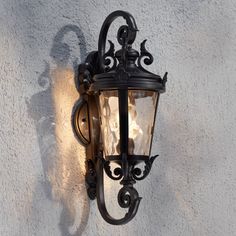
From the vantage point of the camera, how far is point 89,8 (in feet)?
5.36

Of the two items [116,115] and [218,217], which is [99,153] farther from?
[218,217]

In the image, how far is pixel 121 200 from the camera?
1481 mm

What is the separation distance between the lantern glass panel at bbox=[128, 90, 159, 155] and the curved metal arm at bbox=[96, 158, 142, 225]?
0.09m

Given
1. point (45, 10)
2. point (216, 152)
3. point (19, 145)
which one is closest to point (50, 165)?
point (19, 145)

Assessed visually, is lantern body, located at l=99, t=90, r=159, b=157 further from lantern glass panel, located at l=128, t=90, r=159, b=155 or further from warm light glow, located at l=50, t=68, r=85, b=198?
warm light glow, located at l=50, t=68, r=85, b=198

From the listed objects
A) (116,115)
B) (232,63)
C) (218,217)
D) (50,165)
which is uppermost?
(232,63)

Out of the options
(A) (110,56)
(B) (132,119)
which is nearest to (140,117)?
(B) (132,119)

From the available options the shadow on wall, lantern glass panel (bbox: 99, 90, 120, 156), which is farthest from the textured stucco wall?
lantern glass panel (bbox: 99, 90, 120, 156)

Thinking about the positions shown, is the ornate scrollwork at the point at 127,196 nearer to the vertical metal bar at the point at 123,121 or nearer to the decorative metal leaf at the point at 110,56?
the vertical metal bar at the point at 123,121

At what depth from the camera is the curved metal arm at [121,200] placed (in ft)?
4.83

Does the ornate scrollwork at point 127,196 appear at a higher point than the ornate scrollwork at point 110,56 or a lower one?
lower

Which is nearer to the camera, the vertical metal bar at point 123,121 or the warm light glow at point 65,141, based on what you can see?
the vertical metal bar at point 123,121

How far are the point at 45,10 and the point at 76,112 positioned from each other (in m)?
0.24

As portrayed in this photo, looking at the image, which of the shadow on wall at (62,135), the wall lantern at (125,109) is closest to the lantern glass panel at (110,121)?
the wall lantern at (125,109)
